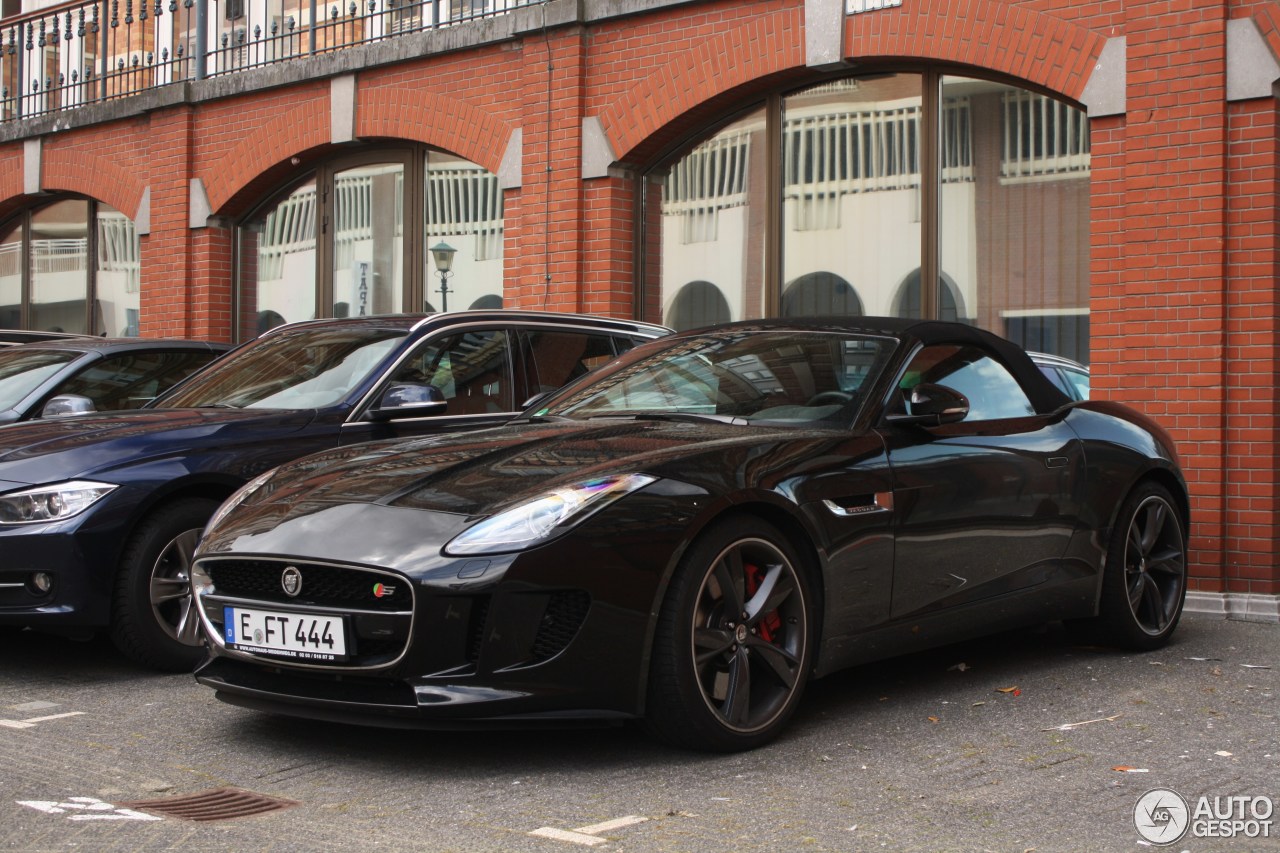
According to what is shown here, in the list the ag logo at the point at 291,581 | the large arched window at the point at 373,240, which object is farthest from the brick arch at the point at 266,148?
the ag logo at the point at 291,581

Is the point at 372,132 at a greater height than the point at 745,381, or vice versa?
the point at 372,132

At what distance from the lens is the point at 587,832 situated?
393cm

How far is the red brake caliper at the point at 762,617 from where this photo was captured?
4.88m

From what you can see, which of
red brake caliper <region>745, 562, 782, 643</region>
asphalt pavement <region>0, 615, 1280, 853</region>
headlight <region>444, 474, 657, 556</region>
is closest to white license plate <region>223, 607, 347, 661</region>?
asphalt pavement <region>0, 615, 1280, 853</region>

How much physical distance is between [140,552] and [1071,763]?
3.68 meters

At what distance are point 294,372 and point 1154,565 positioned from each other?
413 centimetres

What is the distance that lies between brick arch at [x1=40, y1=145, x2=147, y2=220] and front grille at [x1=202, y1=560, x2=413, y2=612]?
38.6ft

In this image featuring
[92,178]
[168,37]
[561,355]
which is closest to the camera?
[561,355]

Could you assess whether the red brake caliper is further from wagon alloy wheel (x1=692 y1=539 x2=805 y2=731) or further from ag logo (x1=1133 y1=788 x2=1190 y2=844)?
ag logo (x1=1133 y1=788 x2=1190 y2=844)

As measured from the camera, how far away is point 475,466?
195 inches

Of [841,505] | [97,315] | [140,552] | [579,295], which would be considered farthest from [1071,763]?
[97,315]

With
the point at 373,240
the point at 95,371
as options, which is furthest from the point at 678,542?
the point at 373,240

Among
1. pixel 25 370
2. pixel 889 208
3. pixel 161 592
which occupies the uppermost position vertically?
pixel 889 208

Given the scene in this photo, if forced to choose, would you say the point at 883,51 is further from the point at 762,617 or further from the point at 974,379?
the point at 762,617
